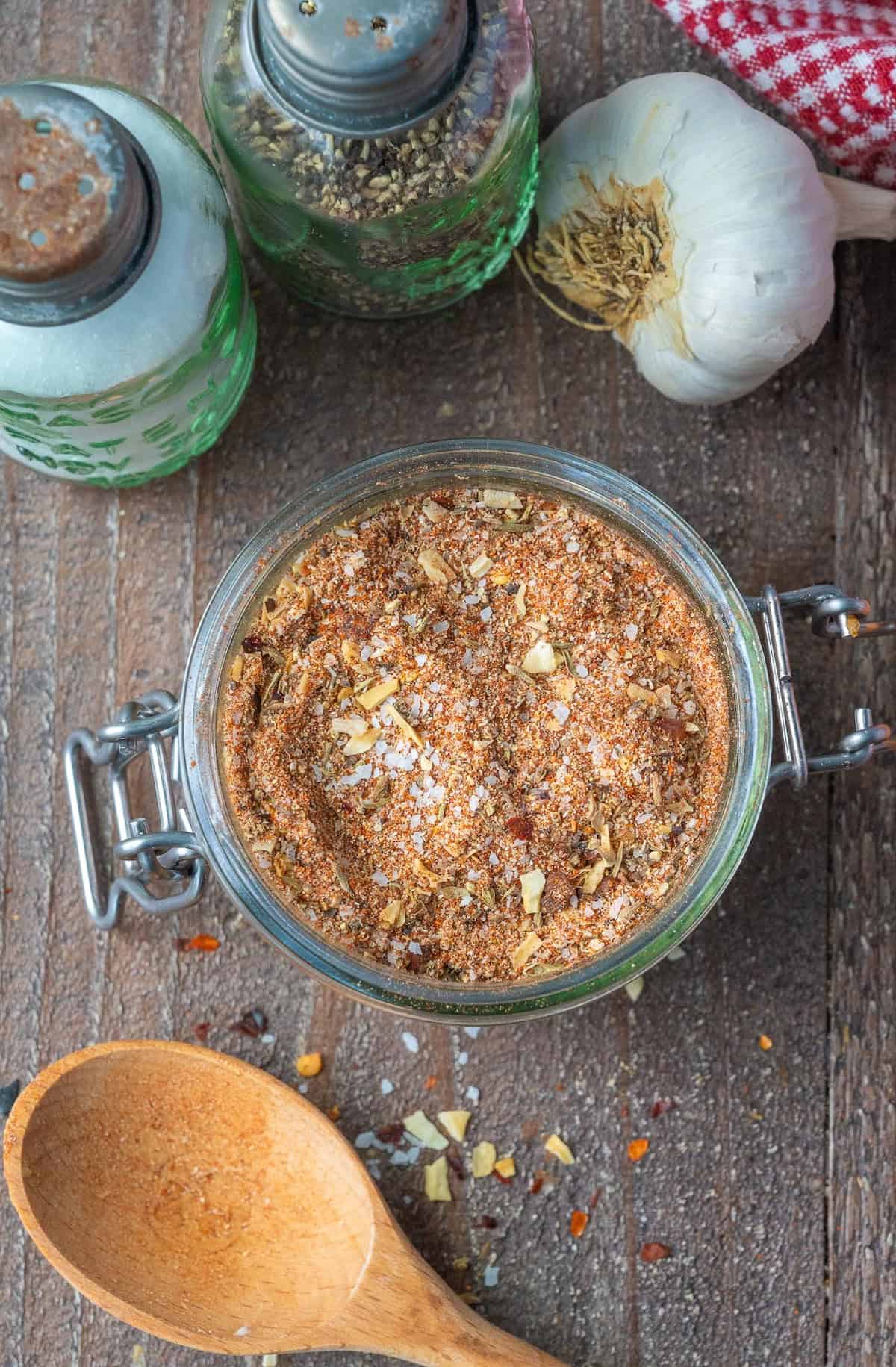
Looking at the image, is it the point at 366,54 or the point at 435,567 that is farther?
the point at 435,567

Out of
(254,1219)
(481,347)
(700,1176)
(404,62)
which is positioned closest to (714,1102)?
(700,1176)

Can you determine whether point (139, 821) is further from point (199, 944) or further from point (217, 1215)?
point (217, 1215)

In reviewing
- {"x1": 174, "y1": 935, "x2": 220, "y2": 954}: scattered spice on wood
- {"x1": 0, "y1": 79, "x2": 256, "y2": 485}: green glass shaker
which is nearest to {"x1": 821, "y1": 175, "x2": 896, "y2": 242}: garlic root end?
{"x1": 0, "y1": 79, "x2": 256, "y2": 485}: green glass shaker

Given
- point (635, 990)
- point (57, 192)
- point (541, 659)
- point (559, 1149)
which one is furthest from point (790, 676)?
point (57, 192)

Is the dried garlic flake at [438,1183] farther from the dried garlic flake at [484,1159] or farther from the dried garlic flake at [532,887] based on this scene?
the dried garlic flake at [532,887]

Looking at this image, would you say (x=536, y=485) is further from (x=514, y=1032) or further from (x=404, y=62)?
(x=514, y=1032)
